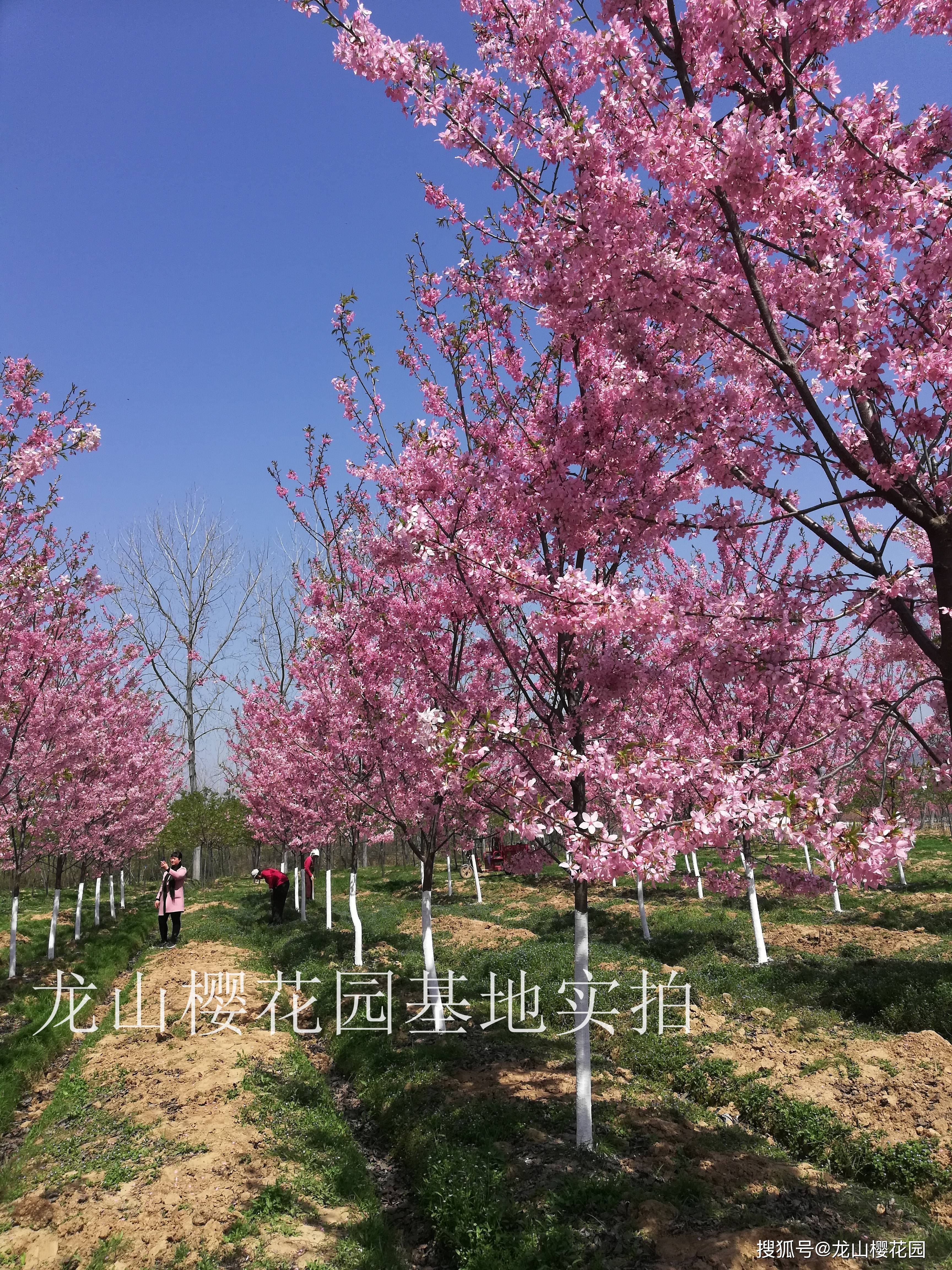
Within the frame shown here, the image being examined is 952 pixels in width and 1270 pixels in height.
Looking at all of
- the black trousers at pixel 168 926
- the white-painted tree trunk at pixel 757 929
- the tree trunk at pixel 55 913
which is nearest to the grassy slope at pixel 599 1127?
the white-painted tree trunk at pixel 757 929

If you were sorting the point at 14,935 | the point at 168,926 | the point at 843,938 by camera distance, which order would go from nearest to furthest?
the point at 843,938 < the point at 14,935 < the point at 168,926

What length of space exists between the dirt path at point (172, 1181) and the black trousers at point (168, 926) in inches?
273

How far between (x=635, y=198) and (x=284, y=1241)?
683 cm

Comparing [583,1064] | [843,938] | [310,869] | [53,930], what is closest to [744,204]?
[583,1064]

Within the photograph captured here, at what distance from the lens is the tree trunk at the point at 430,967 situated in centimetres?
815

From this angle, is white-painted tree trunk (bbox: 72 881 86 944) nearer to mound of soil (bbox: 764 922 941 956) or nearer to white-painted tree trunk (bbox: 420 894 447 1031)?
white-painted tree trunk (bbox: 420 894 447 1031)

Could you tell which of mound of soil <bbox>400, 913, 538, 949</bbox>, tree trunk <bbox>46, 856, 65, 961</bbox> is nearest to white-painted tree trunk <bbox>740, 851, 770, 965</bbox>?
mound of soil <bbox>400, 913, 538, 949</bbox>

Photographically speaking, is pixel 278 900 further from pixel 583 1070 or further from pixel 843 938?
pixel 583 1070

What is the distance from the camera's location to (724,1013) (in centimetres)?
878

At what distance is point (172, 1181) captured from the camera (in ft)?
17.6

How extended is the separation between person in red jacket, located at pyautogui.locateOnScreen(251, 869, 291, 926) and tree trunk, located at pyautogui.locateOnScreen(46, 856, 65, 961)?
16.6 ft

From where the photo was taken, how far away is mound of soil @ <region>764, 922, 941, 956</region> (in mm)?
11094

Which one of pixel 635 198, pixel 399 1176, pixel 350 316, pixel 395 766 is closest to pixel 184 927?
pixel 395 766

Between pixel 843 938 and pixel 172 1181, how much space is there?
36.4ft
